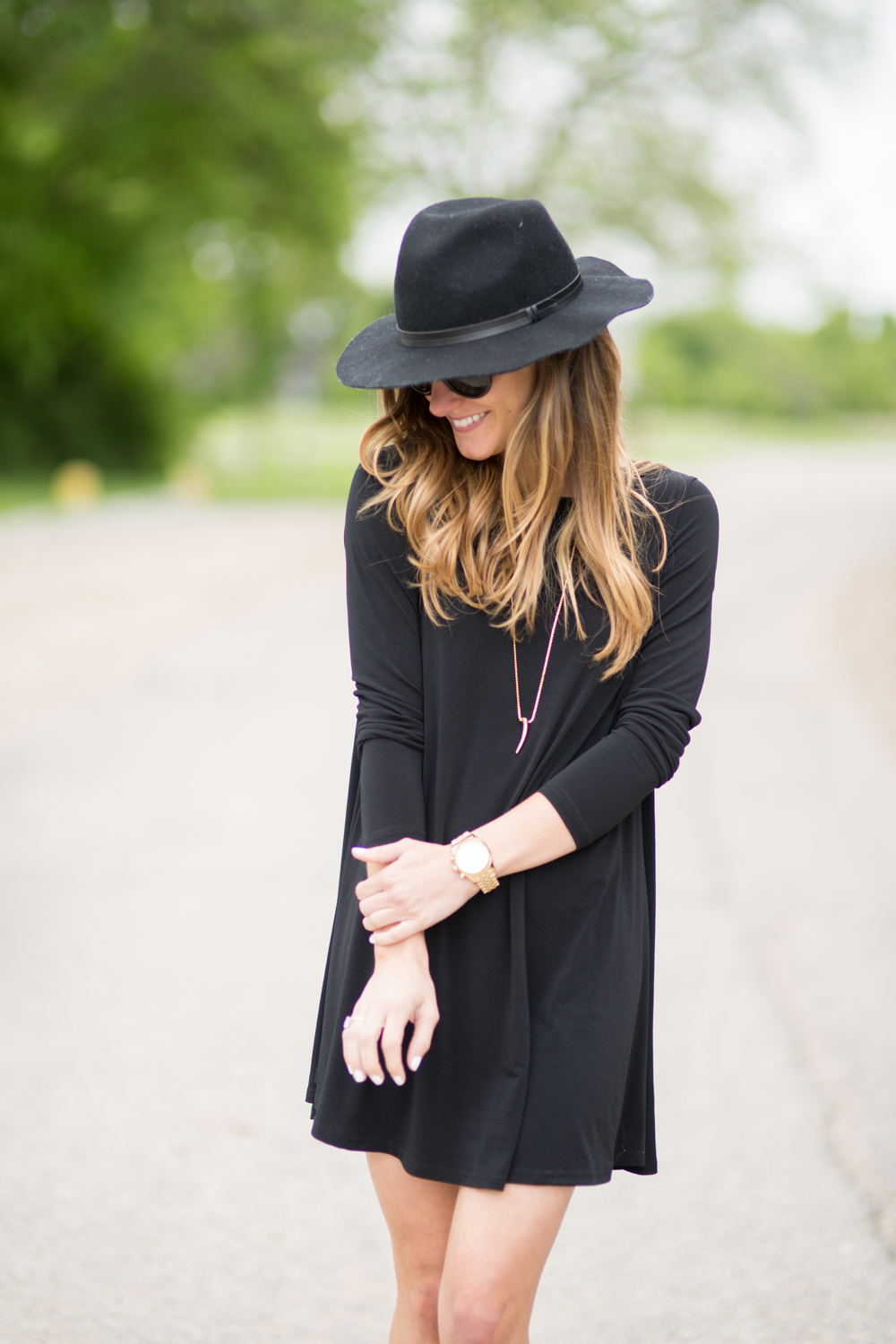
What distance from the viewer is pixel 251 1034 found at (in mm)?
3943

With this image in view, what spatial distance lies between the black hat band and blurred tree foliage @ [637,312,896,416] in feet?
272

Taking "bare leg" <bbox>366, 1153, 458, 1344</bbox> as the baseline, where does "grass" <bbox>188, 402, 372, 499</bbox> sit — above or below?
below

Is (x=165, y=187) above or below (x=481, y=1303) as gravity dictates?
above

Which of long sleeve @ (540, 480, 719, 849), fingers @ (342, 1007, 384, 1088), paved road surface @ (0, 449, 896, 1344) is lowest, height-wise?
paved road surface @ (0, 449, 896, 1344)

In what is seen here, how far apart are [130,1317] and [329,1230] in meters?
0.52

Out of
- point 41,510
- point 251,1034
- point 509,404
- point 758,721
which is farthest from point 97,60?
point 509,404

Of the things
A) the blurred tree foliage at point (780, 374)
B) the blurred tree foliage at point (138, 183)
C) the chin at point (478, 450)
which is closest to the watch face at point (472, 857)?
the chin at point (478, 450)

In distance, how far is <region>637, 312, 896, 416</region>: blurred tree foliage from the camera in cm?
8444

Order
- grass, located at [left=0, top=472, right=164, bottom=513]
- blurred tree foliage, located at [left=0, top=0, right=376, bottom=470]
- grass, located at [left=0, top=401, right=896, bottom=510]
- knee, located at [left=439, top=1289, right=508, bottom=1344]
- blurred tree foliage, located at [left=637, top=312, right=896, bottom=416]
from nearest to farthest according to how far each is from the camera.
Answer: knee, located at [left=439, top=1289, right=508, bottom=1344]
blurred tree foliage, located at [left=0, top=0, right=376, bottom=470]
grass, located at [left=0, top=472, right=164, bottom=513]
grass, located at [left=0, top=401, right=896, bottom=510]
blurred tree foliage, located at [left=637, top=312, right=896, bottom=416]

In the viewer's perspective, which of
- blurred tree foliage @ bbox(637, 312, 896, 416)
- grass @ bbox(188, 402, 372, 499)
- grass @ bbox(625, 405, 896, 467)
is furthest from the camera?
blurred tree foliage @ bbox(637, 312, 896, 416)

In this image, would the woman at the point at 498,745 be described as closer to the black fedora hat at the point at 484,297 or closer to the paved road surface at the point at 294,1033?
the black fedora hat at the point at 484,297

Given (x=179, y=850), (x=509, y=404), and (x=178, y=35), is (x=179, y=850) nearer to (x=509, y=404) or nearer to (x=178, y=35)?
(x=509, y=404)

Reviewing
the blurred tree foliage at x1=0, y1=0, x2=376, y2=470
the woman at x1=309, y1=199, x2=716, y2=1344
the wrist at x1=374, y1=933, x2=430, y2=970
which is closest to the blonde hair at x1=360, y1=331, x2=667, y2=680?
the woman at x1=309, y1=199, x2=716, y2=1344

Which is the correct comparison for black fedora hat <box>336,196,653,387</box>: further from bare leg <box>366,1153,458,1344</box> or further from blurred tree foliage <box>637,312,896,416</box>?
blurred tree foliage <box>637,312,896,416</box>
